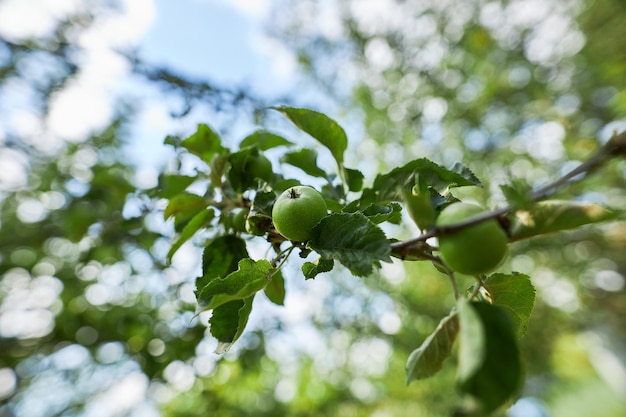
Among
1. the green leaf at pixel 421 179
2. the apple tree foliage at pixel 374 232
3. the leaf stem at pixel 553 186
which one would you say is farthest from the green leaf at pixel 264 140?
the leaf stem at pixel 553 186

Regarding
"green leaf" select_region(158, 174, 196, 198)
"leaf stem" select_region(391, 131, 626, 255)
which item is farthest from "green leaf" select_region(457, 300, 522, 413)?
"green leaf" select_region(158, 174, 196, 198)

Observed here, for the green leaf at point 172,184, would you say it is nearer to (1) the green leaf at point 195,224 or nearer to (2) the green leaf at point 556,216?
(1) the green leaf at point 195,224

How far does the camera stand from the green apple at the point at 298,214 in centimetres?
86

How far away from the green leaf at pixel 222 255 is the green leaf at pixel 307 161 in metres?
0.29

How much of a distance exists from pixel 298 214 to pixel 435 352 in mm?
387

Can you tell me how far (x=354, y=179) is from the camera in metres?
1.21

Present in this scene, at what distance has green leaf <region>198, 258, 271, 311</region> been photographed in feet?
2.68

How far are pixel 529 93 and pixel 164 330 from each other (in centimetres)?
524

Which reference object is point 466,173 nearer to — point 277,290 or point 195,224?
point 277,290

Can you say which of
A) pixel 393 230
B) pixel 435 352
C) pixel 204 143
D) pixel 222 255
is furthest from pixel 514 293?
pixel 393 230

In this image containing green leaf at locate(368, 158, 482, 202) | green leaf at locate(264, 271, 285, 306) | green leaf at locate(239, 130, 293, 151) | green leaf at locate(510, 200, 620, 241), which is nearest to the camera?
green leaf at locate(510, 200, 620, 241)

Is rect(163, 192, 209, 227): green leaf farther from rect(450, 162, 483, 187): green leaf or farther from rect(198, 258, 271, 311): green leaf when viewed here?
rect(450, 162, 483, 187): green leaf

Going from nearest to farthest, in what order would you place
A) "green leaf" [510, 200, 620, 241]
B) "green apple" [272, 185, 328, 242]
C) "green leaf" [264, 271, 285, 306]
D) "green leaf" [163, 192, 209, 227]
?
"green leaf" [510, 200, 620, 241] < "green apple" [272, 185, 328, 242] < "green leaf" [264, 271, 285, 306] < "green leaf" [163, 192, 209, 227]

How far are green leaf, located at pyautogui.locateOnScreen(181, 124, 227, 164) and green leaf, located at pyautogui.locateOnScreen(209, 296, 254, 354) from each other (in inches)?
21.6
